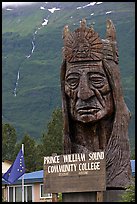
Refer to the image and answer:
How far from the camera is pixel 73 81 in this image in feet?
73.6

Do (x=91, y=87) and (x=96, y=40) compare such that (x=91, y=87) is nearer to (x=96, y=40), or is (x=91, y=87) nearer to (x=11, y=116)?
(x=96, y=40)

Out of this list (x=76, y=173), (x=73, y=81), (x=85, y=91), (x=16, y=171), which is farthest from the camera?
(x=16, y=171)

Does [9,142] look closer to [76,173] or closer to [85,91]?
[85,91]

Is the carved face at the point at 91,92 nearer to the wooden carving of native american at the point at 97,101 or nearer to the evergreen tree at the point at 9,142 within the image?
the wooden carving of native american at the point at 97,101

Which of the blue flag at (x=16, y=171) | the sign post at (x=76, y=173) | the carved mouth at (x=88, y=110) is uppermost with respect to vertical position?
the carved mouth at (x=88, y=110)

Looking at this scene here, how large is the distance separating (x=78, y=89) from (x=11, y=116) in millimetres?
161967

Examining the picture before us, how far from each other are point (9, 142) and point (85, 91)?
200 ft

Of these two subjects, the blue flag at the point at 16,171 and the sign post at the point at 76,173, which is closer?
the sign post at the point at 76,173

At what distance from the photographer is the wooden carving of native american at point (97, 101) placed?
2195 cm

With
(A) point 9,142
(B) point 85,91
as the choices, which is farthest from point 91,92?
(A) point 9,142

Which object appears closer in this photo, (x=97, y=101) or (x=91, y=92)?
(x=91, y=92)

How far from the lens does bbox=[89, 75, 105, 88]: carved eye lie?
2214 cm

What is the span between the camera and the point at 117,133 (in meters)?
22.0

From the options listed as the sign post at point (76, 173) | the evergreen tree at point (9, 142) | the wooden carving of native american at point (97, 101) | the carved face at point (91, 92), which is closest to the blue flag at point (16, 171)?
the wooden carving of native american at point (97, 101)
